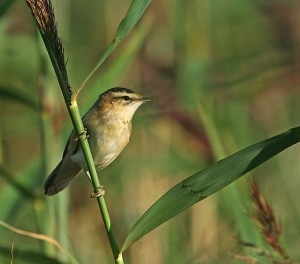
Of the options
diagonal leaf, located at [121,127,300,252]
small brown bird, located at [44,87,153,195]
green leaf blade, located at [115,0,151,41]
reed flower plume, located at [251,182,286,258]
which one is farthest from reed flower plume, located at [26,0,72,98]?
small brown bird, located at [44,87,153,195]

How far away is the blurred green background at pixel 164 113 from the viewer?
3295 millimetres

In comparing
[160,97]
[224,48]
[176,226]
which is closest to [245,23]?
→ [224,48]

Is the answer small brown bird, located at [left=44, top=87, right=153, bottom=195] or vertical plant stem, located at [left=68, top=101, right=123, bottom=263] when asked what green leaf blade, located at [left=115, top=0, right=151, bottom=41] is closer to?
vertical plant stem, located at [left=68, top=101, right=123, bottom=263]

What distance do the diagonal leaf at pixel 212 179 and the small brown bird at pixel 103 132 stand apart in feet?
4.07

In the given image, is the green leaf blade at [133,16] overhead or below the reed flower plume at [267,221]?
→ overhead

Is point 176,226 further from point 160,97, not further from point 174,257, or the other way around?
point 160,97

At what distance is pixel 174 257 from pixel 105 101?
3.08 ft

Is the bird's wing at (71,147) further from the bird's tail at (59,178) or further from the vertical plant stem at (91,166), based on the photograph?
the vertical plant stem at (91,166)

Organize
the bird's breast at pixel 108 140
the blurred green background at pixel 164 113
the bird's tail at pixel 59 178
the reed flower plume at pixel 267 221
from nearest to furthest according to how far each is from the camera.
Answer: the reed flower plume at pixel 267 221 → the bird's tail at pixel 59 178 → the bird's breast at pixel 108 140 → the blurred green background at pixel 164 113

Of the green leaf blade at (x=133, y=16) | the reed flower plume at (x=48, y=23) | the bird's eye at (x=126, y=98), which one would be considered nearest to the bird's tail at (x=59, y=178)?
the bird's eye at (x=126, y=98)

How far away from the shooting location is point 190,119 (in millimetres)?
4750

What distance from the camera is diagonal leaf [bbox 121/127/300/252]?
185 cm

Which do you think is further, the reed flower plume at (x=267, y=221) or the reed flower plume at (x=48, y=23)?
the reed flower plume at (x=267, y=221)

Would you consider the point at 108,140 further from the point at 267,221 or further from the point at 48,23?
the point at 48,23
